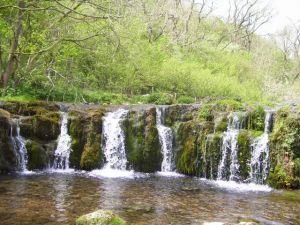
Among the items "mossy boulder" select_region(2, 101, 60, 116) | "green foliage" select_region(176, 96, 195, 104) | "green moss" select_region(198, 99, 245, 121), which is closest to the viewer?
"mossy boulder" select_region(2, 101, 60, 116)

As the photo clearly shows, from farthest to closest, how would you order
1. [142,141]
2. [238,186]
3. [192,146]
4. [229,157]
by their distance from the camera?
[142,141]
[192,146]
[229,157]
[238,186]

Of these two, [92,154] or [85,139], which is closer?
[92,154]

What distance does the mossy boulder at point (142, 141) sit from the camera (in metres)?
15.3

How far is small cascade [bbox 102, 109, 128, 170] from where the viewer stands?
1512cm

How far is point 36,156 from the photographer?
14.2 m

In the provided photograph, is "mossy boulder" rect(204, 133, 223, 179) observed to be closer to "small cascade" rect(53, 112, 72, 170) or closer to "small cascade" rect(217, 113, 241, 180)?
"small cascade" rect(217, 113, 241, 180)

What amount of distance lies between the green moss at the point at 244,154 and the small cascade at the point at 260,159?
0.46ft

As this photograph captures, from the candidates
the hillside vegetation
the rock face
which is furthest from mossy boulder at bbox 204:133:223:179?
the hillside vegetation

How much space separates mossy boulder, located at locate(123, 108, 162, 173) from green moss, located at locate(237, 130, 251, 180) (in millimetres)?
3016

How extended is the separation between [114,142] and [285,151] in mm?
6078

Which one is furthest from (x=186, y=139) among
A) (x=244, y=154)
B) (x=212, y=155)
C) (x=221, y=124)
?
(x=244, y=154)

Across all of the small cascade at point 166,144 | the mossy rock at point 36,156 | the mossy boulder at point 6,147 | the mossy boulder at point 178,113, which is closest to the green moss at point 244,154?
the mossy boulder at point 178,113

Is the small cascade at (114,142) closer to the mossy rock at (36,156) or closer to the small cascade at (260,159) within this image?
the mossy rock at (36,156)

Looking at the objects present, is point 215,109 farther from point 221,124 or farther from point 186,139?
point 186,139
